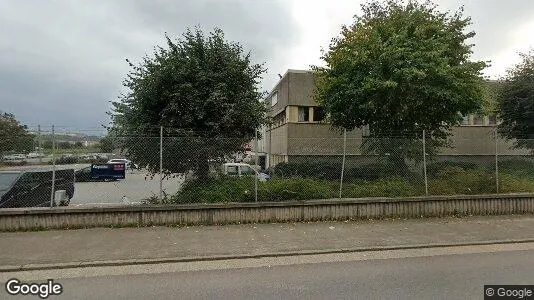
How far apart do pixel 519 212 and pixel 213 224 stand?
835cm

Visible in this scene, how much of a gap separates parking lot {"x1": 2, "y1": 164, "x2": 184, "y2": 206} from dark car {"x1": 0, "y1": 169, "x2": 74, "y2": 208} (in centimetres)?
15

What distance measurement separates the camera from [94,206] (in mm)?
8117

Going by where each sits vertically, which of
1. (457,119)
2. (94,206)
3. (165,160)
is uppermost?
(457,119)

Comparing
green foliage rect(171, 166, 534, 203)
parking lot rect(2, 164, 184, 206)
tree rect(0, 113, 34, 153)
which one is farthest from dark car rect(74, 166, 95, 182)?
green foliage rect(171, 166, 534, 203)

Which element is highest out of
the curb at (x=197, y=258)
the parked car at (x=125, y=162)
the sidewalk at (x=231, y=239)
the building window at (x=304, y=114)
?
the building window at (x=304, y=114)

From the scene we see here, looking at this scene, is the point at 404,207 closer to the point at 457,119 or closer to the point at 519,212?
the point at 519,212

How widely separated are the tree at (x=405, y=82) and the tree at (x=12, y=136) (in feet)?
29.1

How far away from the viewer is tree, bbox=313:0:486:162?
422 inches

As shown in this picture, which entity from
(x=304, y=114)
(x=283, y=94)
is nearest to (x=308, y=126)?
(x=304, y=114)

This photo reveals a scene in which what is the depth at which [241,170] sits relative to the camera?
964 centimetres

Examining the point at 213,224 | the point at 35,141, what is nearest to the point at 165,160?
the point at 213,224

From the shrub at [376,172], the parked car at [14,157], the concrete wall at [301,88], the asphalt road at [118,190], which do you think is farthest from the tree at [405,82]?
the parked car at [14,157]

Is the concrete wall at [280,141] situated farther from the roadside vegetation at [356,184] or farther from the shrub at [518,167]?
the shrub at [518,167]

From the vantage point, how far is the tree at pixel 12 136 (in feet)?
27.3
